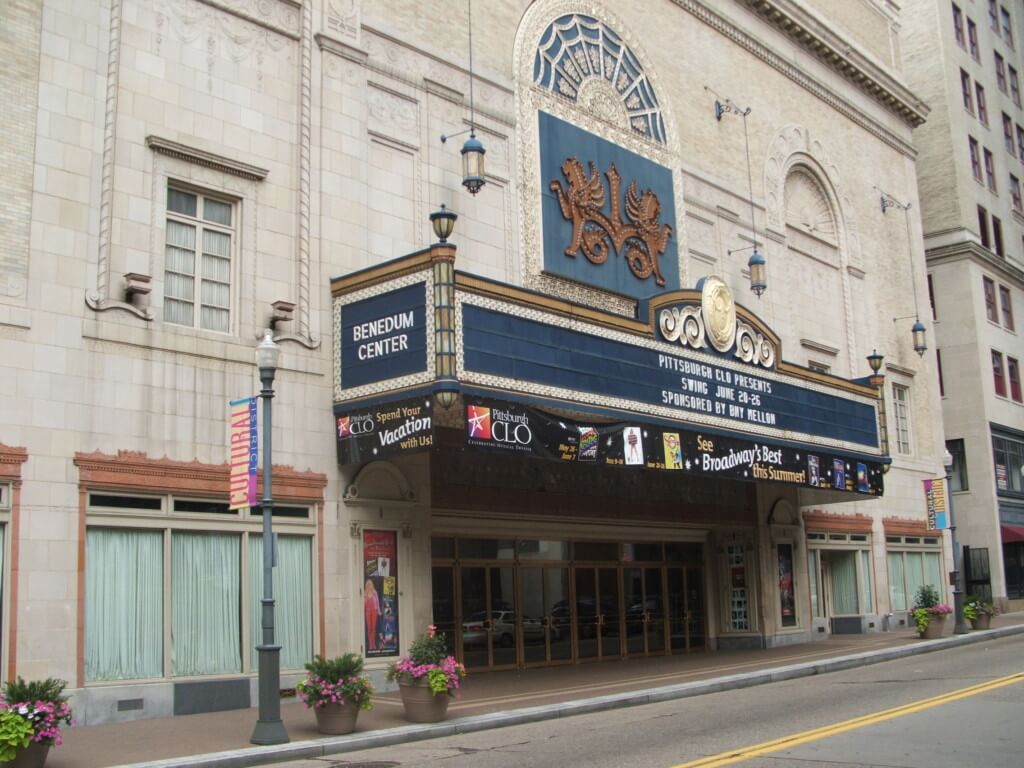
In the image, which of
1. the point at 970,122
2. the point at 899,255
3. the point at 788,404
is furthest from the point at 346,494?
the point at 970,122

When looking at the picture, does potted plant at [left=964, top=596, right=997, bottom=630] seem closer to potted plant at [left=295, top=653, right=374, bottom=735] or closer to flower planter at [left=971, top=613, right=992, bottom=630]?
flower planter at [left=971, top=613, right=992, bottom=630]

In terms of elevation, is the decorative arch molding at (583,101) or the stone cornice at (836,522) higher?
the decorative arch molding at (583,101)

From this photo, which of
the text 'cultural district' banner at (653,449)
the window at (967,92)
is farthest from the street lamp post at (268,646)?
the window at (967,92)

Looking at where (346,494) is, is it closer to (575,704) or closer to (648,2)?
(575,704)

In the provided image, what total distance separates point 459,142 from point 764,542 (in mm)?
14724

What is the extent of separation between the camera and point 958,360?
1953 inches

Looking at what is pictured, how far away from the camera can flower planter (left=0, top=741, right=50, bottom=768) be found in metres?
12.3

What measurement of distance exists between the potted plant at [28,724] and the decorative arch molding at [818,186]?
27.2m

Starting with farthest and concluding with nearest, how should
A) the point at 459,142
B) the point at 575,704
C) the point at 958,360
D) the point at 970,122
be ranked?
the point at 970,122 < the point at 958,360 < the point at 459,142 < the point at 575,704

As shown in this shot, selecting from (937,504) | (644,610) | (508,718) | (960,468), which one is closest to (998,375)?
(960,468)

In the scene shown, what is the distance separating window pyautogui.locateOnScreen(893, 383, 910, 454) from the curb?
47.7 feet

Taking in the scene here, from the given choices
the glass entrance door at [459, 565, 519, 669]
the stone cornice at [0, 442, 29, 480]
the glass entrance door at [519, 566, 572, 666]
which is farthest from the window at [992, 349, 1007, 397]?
the stone cornice at [0, 442, 29, 480]

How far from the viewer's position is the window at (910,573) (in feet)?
126

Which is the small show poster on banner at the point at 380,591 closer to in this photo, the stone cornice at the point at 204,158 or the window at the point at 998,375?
the stone cornice at the point at 204,158
